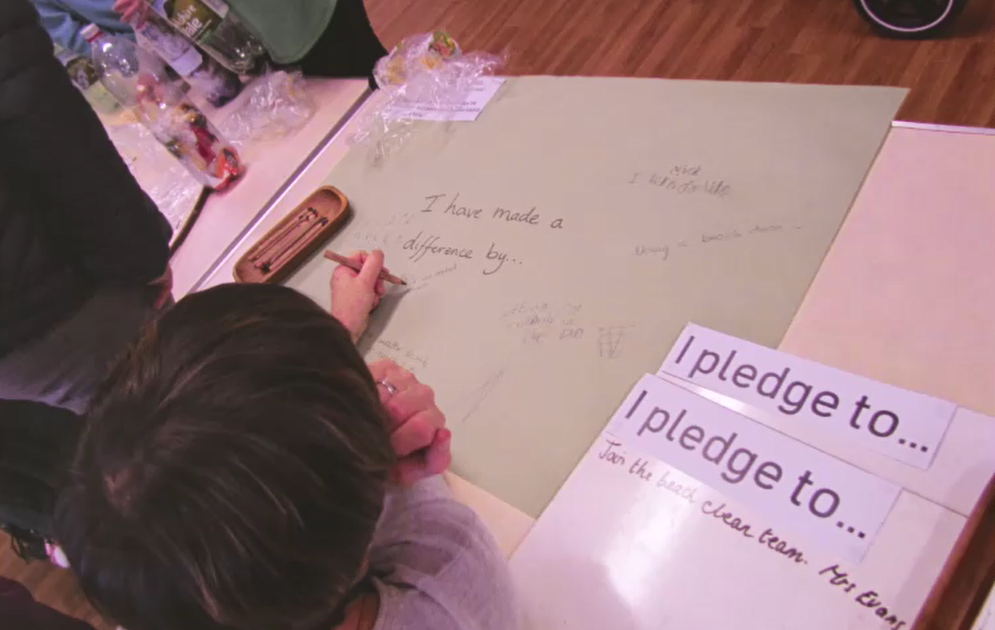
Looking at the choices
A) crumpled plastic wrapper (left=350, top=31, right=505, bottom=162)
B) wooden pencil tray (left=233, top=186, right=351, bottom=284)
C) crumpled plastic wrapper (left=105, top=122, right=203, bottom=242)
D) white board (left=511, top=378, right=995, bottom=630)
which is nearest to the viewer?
white board (left=511, top=378, right=995, bottom=630)

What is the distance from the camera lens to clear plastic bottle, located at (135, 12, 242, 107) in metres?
1.23

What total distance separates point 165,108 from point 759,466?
45.1 inches

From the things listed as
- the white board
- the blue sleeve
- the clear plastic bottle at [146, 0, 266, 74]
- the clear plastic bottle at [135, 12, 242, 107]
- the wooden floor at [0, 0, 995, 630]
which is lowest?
the white board

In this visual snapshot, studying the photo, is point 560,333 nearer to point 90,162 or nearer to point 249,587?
point 249,587

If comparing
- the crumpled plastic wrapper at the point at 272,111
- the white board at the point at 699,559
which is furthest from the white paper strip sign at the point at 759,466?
the crumpled plastic wrapper at the point at 272,111

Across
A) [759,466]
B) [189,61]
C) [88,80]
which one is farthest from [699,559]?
[88,80]

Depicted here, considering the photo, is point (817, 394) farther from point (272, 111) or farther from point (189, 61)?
point (189, 61)

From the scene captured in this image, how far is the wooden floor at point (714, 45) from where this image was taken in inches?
63.4

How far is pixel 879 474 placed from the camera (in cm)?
59

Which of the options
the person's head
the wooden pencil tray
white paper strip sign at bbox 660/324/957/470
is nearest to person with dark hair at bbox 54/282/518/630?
the person's head

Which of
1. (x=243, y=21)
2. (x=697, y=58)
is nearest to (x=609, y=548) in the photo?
(x=243, y=21)

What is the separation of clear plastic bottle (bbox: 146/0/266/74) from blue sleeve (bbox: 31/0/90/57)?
1.53 ft

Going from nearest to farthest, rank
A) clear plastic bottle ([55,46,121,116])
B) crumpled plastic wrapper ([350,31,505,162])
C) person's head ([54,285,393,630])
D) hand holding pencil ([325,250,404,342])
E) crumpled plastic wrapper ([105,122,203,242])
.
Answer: person's head ([54,285,393,630])
hand holding pencil ([325,250,404,342])
crumpled plastic wrapper ([350,31,505,162])
crumpled plastic wrapper ([105,122,203,242])
clear plastic bottle ([55,46,121,116])

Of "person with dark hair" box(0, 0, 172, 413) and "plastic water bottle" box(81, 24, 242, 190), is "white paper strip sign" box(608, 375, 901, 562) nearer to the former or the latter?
"person with dark hair" box(0, 0, 172, 413)
